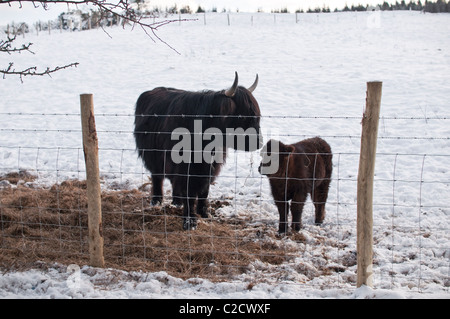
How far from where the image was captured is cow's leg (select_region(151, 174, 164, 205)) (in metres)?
6.45

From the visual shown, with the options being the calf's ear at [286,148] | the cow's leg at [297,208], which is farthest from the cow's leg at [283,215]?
the calf's ear at [286,148]

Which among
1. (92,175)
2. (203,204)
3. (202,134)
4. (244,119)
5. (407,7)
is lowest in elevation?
(203,204)

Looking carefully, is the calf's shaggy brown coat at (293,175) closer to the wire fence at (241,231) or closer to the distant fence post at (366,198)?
the wire fence at (241,231)

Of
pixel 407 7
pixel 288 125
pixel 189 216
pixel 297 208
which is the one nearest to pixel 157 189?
pixel 189 216

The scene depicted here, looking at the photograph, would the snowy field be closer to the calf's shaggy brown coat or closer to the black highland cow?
the calf's shaggy brown coat

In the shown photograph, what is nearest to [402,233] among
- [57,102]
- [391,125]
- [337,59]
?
[391,125]

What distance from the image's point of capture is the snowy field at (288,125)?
12.6 ft

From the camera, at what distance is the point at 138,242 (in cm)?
465

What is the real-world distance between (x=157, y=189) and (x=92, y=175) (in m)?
2.55

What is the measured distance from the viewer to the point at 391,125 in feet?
33.1

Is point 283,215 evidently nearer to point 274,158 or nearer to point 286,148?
point 274,158

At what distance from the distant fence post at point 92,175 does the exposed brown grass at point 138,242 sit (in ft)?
0.73

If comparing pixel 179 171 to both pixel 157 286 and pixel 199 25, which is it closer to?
pixel 157 286
